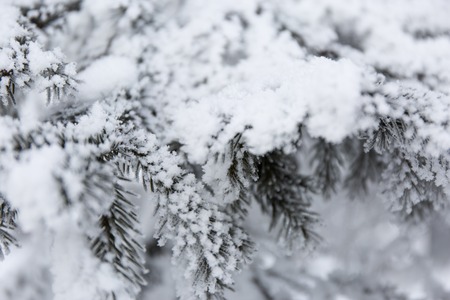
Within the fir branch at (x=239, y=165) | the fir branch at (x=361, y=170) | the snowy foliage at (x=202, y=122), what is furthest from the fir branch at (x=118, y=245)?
the fir branch at (x=361, y=170)

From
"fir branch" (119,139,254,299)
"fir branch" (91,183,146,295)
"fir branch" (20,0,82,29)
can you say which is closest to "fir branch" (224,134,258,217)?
"fir branch" (119,139,254,299)

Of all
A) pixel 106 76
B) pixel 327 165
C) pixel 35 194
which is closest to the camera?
pixel 35 194

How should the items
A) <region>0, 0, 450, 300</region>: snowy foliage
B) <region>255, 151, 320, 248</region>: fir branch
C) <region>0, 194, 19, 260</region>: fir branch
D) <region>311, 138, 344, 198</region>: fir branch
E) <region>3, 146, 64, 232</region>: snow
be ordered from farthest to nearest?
1. <region>311, 138, 344, 198</region>: fir branch
2. <region>255, 151, 320, 248</region>: fir branch
3. <region>0, 194, 19, 260</region>: fir branch
4. <region>0, 0, 450, 300</region>: snowy foliage
5. <region>3, 146, 64, 232</region>: snow

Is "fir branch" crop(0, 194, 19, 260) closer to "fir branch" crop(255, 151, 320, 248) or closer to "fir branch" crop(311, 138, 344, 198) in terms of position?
"fir branch" crop(255, 151, 320, 248)

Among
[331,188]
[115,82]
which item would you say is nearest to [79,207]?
[115,82]

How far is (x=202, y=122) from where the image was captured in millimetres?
1124

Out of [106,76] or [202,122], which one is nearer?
[202,122]

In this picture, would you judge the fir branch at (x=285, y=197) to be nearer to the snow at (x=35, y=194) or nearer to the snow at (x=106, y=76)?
the snow at (x=106, y=76)

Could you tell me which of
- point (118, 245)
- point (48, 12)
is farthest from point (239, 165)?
point (48, 12)

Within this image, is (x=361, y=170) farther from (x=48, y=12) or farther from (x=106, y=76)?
(x=48, y=12)

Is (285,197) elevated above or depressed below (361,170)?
below

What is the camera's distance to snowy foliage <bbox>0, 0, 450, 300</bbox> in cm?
A: 85

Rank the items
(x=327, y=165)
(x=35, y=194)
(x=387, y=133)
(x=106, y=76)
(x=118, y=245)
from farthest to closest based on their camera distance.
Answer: (x=327, y=165)
(x=106, y=76)
(x=387, y=133)
(x=118, y=245)
(x=35, y=194)

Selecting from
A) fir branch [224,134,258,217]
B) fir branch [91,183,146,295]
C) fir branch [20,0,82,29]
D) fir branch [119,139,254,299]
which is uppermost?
fir branch [20,0,82,29]
